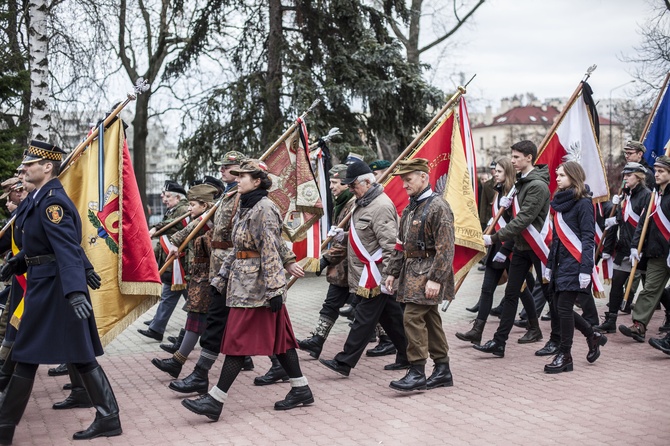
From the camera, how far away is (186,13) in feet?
62.5

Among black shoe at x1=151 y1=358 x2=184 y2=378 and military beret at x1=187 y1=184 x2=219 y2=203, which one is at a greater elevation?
military beret at x1=187 y1=184 x2=219 y2=203

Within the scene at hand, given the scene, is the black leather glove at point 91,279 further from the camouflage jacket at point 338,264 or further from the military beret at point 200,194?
the camouflage jacket at point 338,264

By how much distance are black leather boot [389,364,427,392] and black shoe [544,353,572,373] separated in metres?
1.33

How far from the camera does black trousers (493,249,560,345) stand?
27.5 ft

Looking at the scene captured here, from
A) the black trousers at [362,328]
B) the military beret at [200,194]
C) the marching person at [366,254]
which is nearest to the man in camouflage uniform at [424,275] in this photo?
the marching person at [366,254]

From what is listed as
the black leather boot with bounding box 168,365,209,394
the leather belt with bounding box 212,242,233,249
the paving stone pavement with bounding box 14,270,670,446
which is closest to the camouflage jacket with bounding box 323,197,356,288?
the paving stone pavement with bounding box 14,270,670,446

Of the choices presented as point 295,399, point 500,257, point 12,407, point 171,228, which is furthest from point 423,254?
point 171,228

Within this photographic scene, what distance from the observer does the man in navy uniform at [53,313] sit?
5621 mm

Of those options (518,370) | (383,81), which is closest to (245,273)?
(518,370)

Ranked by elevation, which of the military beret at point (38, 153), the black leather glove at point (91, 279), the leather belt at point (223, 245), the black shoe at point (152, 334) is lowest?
the black shoe at point (152, 334)

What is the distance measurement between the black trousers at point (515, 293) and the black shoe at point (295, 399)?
2.66 metres

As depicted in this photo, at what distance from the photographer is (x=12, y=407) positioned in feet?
18.4

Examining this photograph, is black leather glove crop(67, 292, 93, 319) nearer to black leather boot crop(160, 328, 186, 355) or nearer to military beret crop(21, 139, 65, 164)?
military beret crop(21, 139, 65, 164)

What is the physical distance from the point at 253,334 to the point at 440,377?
6.12ft
